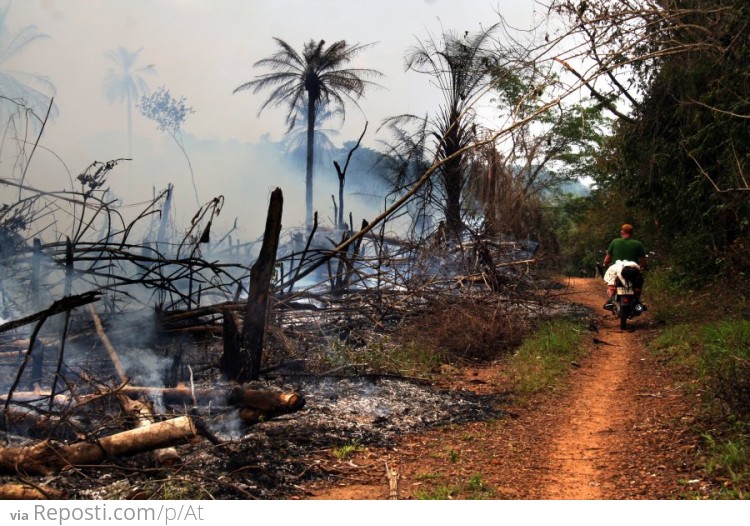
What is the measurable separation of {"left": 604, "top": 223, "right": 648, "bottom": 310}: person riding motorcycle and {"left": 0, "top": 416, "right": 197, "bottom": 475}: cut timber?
7794mm

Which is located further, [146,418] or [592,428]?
[592,428]

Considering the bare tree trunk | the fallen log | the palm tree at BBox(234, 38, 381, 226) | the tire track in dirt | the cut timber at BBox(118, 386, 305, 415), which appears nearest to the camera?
the tire track in dirt

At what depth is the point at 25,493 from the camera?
4.30 meters

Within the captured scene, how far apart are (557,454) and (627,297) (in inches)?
250

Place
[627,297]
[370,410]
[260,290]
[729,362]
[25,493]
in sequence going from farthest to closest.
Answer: [627,297] → [729,362] → [260,290] → [370,410] → [25,493]

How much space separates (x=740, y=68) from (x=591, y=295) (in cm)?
729

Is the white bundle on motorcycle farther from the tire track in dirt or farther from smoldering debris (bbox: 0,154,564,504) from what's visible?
smoldering debris (bbox: 0,154,564,504)

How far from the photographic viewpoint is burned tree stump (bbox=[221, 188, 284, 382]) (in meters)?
6.53

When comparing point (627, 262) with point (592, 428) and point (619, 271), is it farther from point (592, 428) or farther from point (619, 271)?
point (592, 428)

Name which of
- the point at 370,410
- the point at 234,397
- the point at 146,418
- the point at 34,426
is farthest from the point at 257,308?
the point at 34,426

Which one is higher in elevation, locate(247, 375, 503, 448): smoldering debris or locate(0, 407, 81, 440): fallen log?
locate(0, 407, 81, 440): fallen log

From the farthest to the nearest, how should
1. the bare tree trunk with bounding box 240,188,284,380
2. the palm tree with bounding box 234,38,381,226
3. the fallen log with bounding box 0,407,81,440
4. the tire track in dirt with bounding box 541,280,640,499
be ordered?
the palm tree with bounding box 234,38,381,226 → the bare tree trunk with bounding box 240,188,284,380 → the fallen log with bounding box 0,407,81,440 → the tire track in dirt with bounding box 541,280,640,499

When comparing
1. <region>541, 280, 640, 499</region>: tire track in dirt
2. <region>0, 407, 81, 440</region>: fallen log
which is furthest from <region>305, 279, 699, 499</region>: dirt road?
<region>0, 407, 81, 440</region>: fallen log
